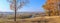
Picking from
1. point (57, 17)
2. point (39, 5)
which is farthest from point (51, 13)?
point (39, 5)

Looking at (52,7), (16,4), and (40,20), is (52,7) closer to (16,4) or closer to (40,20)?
(40,20)

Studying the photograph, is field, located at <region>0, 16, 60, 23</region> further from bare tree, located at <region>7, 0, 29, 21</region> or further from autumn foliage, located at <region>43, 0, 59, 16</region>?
bare tree, located at <region>7, 0, 29, 21</region>

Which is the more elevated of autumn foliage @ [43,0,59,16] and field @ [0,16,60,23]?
autumn foliage @ [43,0,59,16]

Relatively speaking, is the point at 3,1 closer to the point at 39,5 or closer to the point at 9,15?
the point at 9,15

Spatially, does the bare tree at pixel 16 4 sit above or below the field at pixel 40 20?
above

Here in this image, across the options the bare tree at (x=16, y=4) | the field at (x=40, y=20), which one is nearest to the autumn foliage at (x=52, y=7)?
the field at (x=40, y=20)

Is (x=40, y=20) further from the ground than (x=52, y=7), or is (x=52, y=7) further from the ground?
(x=52, y=7)

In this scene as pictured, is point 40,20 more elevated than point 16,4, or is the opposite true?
point 16,4

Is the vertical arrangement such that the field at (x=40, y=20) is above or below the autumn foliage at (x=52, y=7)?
below

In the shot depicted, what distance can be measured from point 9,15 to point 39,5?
0.66 meters

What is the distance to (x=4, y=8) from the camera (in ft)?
7.64

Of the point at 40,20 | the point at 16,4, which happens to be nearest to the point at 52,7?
the point at 40,20

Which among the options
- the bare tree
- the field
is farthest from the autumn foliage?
the bare tree

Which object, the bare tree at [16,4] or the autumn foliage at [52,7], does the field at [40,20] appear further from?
the bare tree at [16,4]
